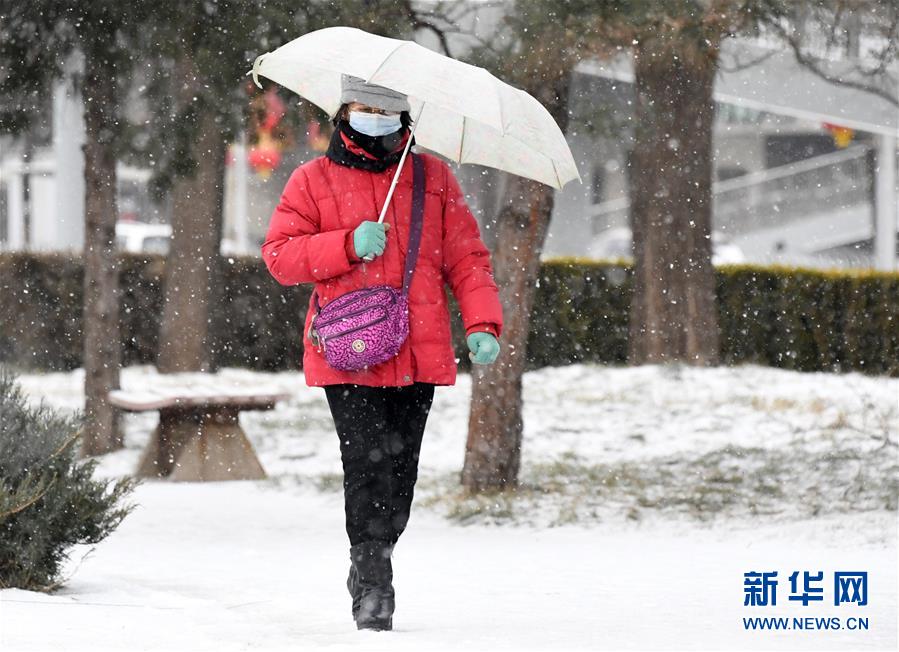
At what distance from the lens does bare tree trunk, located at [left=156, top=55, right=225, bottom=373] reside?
42.6ft

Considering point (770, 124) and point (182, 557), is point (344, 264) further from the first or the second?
point (770, 124)

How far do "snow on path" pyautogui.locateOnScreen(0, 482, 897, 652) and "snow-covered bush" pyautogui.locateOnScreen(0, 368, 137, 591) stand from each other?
172 millimetres

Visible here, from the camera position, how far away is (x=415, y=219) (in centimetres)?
503

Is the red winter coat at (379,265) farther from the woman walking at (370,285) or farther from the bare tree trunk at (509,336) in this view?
the bare tree trunk at (509,336)

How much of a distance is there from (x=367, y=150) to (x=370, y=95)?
0.57 ft

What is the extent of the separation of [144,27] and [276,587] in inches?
157

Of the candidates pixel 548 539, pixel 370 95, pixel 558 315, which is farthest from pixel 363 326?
pixel 558 315

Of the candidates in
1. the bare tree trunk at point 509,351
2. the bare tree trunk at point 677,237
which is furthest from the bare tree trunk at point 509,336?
the bare tree trunk at point 677,237

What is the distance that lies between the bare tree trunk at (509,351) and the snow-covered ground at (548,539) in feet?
0.74

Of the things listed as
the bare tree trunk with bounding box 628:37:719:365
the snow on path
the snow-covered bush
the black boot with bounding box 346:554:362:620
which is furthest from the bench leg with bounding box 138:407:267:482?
the bare tree trunk with bounding box 628:37:719:365

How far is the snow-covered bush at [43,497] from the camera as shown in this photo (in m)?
5.69

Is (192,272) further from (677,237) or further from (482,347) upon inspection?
(482,347)

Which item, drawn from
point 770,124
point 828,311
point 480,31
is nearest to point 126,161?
point 480,31

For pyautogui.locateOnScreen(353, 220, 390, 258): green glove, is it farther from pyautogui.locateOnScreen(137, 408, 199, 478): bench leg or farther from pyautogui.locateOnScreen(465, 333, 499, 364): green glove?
pyautogui.locateOnScreen(137, 408, 199, 478): bench leg
